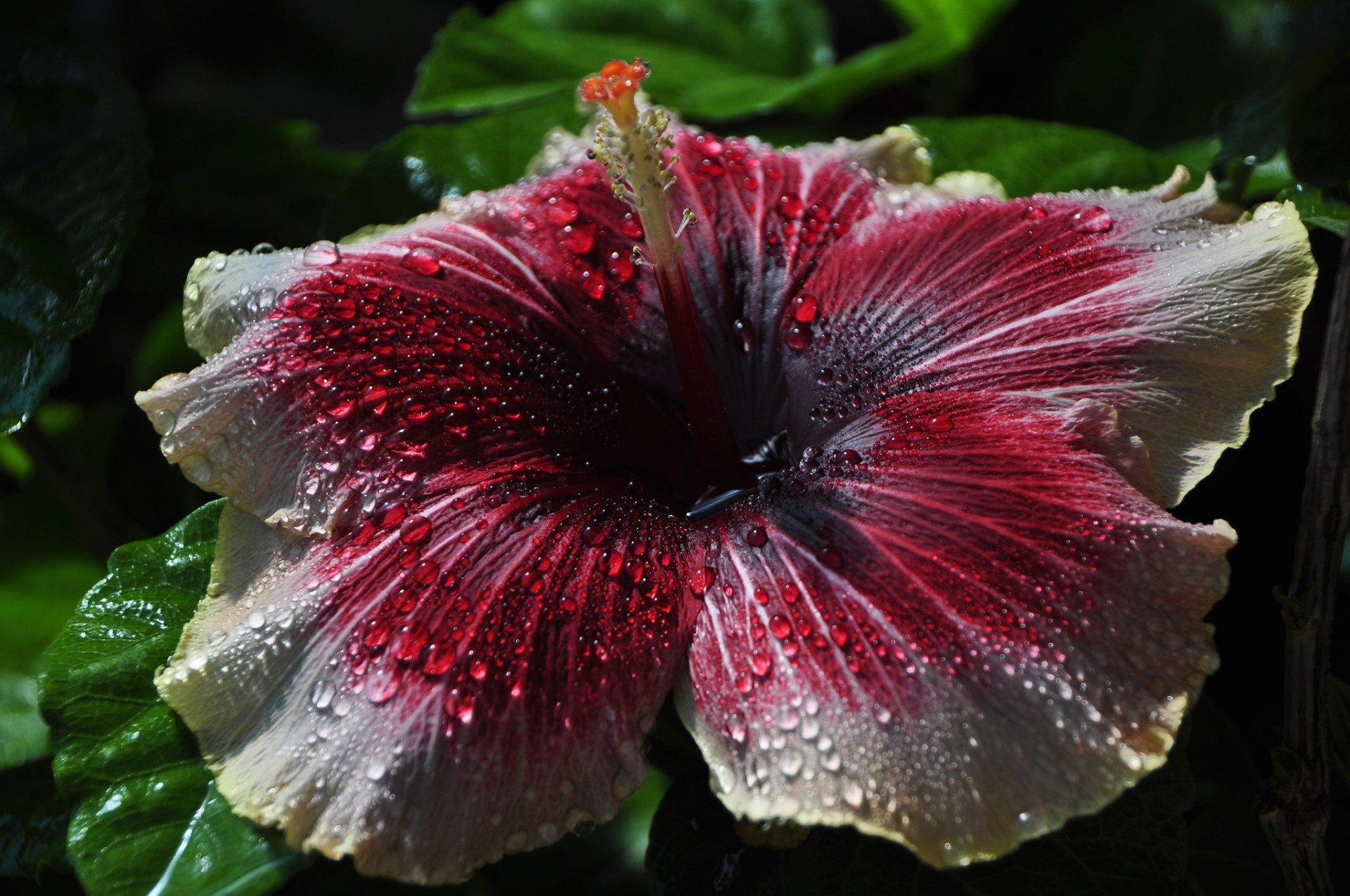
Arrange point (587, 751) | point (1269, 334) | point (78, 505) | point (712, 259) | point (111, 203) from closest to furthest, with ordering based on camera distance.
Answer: point (587, 751) → point (1269, 334) → point (712, 259) → point (111, 203) → point (78, 505)

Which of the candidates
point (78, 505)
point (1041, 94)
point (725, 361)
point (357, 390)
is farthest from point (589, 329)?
point (1041, 94)

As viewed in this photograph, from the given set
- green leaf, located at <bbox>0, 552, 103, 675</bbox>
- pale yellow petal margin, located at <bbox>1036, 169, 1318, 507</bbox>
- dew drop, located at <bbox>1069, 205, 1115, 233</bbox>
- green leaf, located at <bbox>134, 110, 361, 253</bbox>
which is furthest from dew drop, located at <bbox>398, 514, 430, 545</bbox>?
green leaf, located at <bbox>0, 552, 103, 675</bbox>

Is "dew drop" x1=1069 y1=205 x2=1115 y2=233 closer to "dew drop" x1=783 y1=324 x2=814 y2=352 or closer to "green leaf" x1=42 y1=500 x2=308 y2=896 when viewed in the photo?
"dew drop" x1=783 y1=324 x2=814 y2=352

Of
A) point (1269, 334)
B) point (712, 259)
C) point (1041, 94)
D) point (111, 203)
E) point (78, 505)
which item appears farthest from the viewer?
point (1041, 94)

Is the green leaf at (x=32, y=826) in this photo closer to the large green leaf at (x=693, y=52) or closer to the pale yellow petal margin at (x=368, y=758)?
the pale yellow petal margin at (x=368, y=758)

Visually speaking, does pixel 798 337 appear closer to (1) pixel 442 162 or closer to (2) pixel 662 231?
(2) pixel 662 231

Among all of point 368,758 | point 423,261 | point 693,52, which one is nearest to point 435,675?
point 368,758

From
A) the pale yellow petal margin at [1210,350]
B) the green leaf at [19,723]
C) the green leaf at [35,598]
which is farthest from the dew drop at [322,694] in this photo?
the green leaf at [35,598]

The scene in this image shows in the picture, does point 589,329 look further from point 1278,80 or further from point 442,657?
point 1278,80
